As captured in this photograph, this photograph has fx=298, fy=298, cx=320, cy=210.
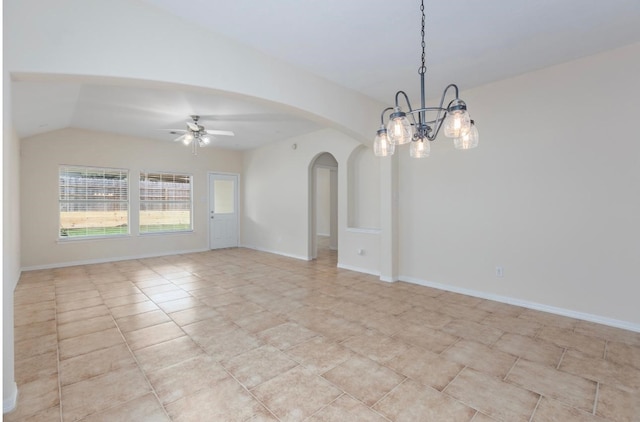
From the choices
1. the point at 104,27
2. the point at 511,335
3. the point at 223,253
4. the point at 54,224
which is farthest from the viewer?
the point at 223,253

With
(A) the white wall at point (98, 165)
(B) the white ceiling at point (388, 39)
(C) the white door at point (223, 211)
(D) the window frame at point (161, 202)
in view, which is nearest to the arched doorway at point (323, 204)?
(C) the white door at point (223, 211)

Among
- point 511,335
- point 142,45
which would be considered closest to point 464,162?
point 511,335

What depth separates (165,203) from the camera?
718 centimetres

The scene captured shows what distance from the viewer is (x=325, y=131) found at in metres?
5.92

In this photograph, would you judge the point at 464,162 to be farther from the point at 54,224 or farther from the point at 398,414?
the point at 54,224

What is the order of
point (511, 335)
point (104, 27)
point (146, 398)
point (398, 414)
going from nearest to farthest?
point (398, 414) < point (146, 398) < point (104, 27) < point (511, 335)

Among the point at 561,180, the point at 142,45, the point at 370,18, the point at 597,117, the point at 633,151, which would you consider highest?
the point at 370,18

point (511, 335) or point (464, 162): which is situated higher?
point (464, 162)

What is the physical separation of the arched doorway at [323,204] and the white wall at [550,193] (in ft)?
8.72

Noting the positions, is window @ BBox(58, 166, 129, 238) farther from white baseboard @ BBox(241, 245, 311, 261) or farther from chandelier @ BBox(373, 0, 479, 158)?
chandelier @ BBox(373, 0, 479, 158)

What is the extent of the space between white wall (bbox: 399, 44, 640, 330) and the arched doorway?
266 cm

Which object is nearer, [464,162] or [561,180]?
[561,180]

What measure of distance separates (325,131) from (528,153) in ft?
11.4

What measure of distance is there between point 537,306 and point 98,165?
7889 mm
